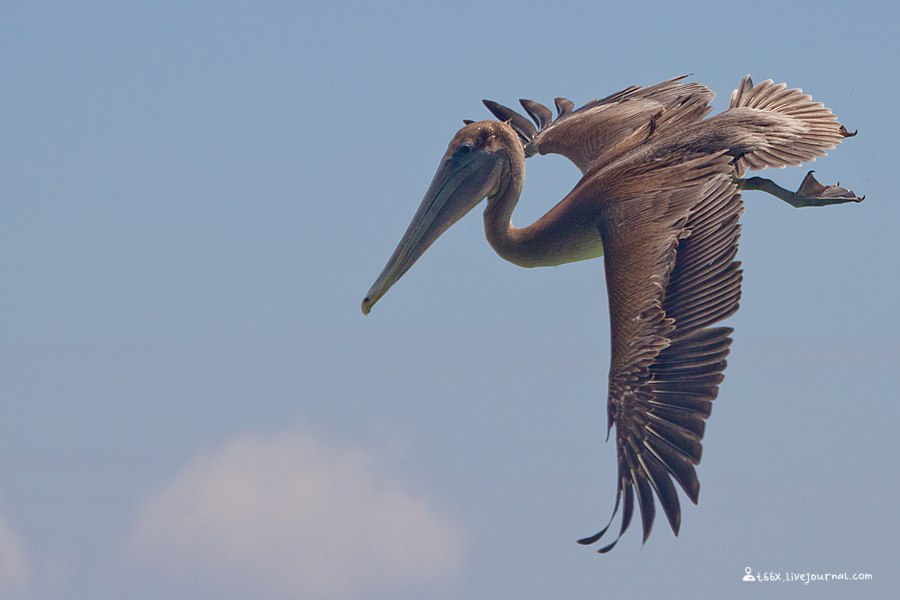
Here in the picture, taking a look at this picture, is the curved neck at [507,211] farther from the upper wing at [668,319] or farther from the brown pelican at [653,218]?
the upper wing at [668,319]

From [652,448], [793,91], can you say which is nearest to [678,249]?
[652,448]

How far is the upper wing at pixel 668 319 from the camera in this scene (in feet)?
28.4

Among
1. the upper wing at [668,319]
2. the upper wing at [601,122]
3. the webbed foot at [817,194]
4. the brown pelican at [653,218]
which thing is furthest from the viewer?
the upper wing at [601,122]

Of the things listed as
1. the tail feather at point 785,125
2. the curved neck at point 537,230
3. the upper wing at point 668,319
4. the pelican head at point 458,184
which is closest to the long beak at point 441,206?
the pelican head at point 458,184

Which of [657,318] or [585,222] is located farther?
[585,222]

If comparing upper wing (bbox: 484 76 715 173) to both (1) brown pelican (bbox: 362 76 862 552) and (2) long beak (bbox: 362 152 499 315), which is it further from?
(2) long beak (bbox: 362 152 499 315)

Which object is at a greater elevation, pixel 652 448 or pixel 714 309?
pixel 714 309

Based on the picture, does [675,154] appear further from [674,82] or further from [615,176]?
[674,82]

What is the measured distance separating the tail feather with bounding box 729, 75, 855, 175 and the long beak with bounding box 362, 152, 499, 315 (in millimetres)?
1670

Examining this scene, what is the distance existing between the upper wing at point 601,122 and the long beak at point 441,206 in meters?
0.77

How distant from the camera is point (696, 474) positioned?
857 cm

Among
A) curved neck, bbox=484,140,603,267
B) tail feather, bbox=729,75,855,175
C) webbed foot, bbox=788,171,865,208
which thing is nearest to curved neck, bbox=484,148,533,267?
curved neck, bbox=484,140,603,267

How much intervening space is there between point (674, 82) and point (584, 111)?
685 mm

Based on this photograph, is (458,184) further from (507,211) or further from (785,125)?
(785,125)
